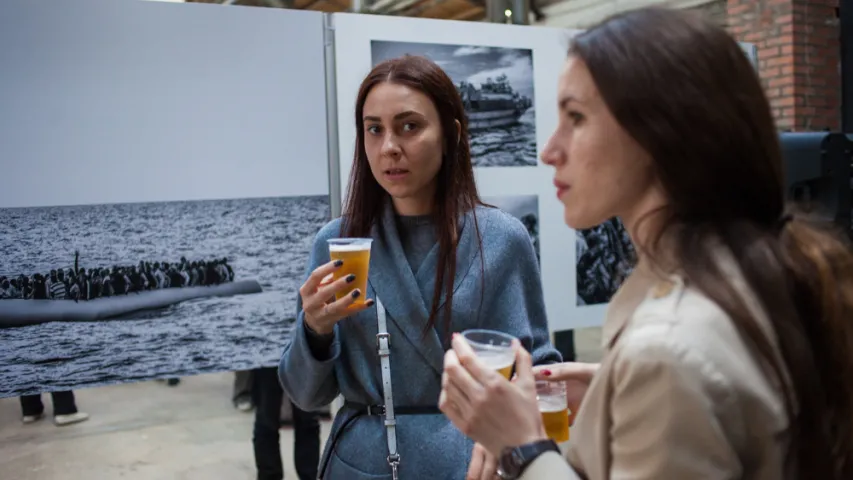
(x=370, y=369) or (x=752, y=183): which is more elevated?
(x=752, y=183)

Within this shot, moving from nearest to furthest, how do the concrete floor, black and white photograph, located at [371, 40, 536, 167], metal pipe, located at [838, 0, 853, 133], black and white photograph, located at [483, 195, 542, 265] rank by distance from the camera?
the concrete floor < black and white photograph, located at [371, 40, 536, 167] < black and white photograph, located at [483, 195, 542, 265] < metal pipe, located at [838, 0, 853, 133]

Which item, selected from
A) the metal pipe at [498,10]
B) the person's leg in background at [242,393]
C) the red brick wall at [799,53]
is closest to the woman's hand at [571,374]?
the person's leg in background at [242,393]

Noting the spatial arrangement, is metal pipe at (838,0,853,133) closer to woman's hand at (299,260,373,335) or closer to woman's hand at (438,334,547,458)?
woman's hand at (299,260,373,335)

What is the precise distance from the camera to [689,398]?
0.80m

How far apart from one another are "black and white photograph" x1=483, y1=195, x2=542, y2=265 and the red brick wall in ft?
12.9

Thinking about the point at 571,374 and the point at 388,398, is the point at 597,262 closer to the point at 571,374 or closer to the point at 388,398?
the point at 388,398

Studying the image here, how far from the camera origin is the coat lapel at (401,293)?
1.68 m

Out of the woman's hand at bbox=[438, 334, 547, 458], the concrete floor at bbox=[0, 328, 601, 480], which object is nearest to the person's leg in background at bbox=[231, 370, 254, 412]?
the concrete floor at bbox=[0, 328, 601, 480]

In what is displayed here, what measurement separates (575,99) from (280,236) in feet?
6.30

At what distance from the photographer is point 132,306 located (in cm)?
251

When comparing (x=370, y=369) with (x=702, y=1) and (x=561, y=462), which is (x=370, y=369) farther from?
(x=702, y=1)

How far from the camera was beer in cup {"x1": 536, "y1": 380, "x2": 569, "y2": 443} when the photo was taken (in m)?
1.37

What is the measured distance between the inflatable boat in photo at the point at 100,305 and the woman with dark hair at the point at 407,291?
3.03 ft

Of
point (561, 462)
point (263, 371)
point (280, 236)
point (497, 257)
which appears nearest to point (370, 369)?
point (497, 257)
